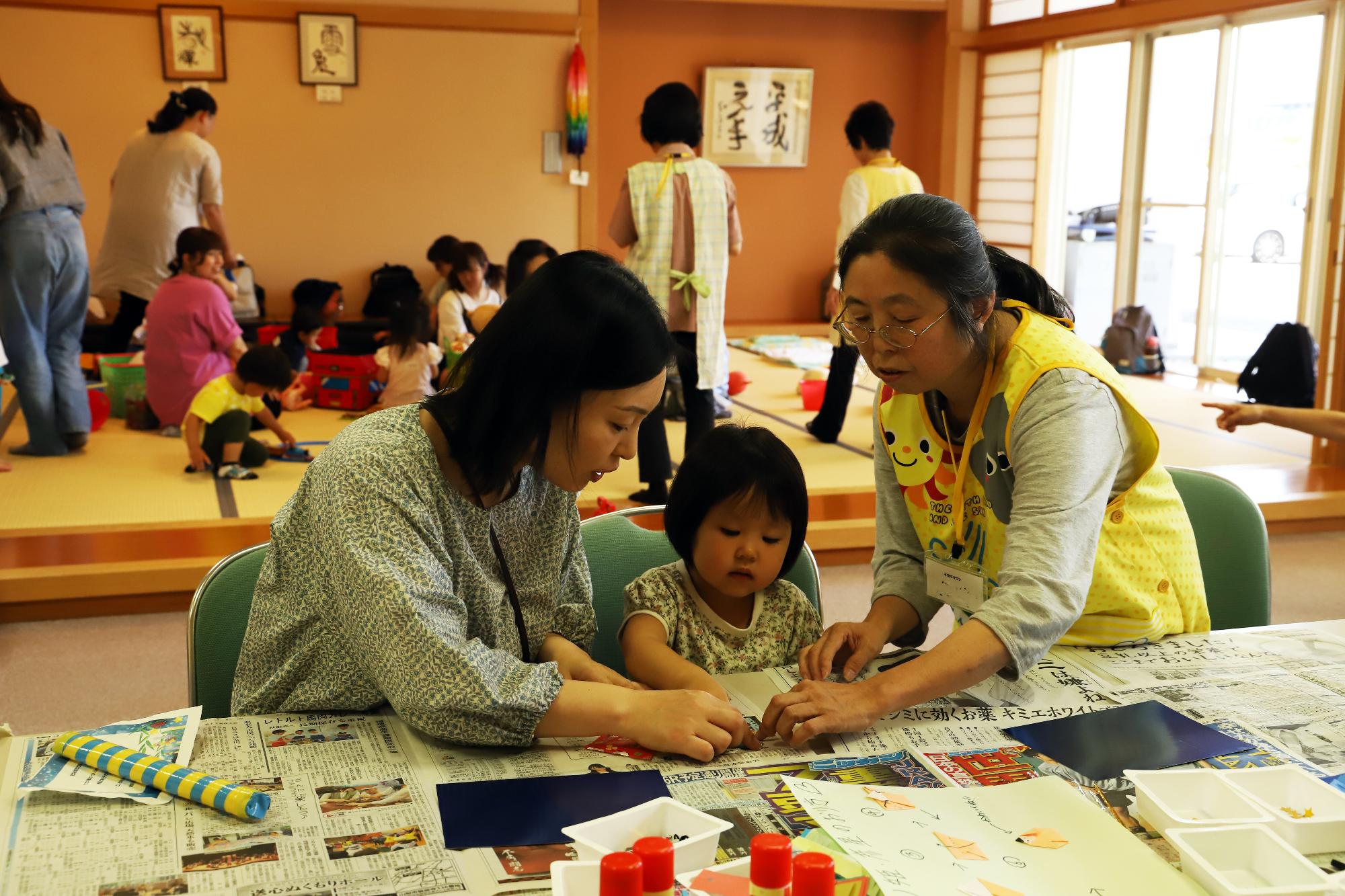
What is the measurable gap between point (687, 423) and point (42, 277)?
2283mm

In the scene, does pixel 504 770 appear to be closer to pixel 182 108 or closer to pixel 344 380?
pixel 344 380

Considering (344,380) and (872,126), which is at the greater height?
(872,126)

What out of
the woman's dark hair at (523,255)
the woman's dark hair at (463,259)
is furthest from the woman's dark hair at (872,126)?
the woman's dark hair at (463,259)

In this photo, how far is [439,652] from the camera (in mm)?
1183

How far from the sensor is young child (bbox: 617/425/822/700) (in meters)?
1.63

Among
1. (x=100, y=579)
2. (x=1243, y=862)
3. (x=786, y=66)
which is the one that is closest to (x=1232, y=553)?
(x=1243, y=862)

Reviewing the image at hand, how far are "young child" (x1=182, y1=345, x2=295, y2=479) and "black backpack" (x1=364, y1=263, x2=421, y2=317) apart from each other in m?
2.69

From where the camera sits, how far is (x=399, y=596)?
46.3 inches

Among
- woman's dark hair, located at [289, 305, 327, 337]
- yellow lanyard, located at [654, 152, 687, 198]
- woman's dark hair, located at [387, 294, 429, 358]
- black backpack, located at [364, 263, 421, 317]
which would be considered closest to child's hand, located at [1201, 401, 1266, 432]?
yellow lanyard, located at [654, 152, 687, 198]

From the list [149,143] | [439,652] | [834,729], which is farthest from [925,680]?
[149,143]

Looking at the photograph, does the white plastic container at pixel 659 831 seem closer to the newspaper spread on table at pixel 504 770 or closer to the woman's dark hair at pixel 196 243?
the newspaper spread on table at pixel 504 770

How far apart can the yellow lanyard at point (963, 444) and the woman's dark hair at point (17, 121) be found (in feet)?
11.3

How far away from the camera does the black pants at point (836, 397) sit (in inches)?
184

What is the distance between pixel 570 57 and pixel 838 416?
11.6ft
